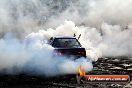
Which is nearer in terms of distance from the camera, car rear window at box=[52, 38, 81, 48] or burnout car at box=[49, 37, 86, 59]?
burnout car at box=[49, 37, 86, 59]

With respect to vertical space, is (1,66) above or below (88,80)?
above

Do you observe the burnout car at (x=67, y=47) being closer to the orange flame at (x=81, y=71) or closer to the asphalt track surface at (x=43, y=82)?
the orange flame at (x=81, y=71)

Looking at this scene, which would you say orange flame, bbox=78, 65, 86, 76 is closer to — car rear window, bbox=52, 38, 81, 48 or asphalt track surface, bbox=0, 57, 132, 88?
asphalt track surface, bbox=0, 57, 132, 88

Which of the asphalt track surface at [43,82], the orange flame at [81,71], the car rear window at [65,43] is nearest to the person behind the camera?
the asphalt track surface at [43,82]

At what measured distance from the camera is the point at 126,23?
46.6m

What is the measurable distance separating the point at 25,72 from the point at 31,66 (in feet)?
2.27

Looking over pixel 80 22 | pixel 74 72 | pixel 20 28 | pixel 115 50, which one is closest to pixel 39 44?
pixel 74 72

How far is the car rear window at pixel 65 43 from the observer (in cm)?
1493

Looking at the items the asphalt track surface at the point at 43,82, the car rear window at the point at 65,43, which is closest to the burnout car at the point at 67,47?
the car rear window at the point at 65,43

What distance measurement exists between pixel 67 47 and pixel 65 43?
1.69ft

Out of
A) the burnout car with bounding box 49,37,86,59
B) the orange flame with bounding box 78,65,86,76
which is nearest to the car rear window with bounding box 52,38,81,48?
the burnout car with bounding box 49,37,86,59

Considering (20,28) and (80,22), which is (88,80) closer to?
(80,22)

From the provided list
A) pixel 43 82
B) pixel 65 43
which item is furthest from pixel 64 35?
pixel 43 82

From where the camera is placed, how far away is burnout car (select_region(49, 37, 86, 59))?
13989 mm
